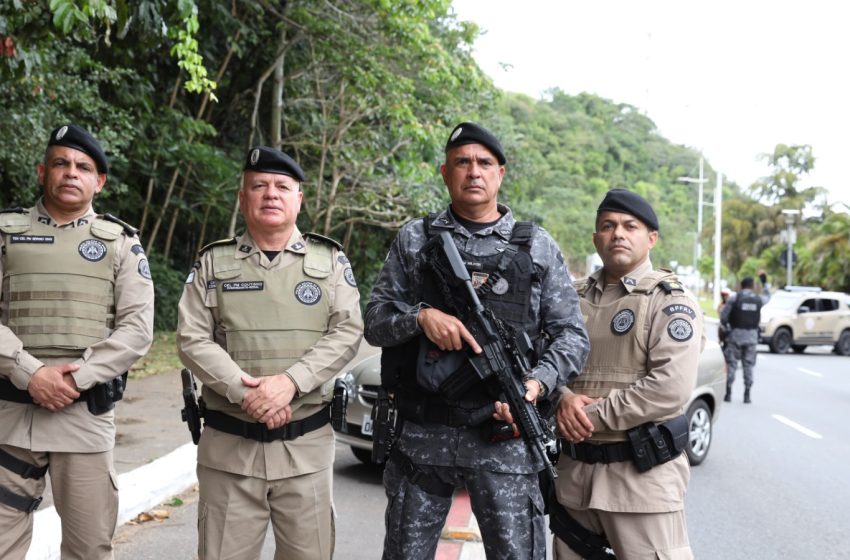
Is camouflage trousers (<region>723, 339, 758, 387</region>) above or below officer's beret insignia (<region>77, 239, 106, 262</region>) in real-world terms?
below

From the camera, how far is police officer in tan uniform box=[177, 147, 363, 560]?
2.96 metres

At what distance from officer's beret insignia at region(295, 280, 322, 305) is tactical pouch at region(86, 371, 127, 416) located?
835 mm

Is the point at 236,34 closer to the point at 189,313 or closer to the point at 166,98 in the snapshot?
the point at 166,98

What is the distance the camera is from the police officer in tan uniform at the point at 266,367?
2.96m

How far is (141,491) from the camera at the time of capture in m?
5.05

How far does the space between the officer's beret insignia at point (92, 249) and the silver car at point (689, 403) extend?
9.64ft

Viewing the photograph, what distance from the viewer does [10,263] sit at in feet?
10.4

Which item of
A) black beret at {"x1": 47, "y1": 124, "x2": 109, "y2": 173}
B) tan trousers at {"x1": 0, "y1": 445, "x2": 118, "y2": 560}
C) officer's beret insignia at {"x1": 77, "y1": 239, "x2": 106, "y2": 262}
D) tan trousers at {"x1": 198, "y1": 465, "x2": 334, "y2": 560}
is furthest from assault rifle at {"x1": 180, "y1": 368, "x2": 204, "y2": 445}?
black beret at {"x1": 47, "y1": 124, "x2": 109, "y2": 173}

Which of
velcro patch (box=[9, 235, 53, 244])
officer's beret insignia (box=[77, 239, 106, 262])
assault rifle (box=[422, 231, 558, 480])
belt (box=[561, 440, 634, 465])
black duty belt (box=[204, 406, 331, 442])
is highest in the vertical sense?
velcro patch (box=[9, 235, 53, 244])

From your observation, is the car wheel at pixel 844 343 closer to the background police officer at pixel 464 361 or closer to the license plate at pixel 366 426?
the license plate at pixel 366 426

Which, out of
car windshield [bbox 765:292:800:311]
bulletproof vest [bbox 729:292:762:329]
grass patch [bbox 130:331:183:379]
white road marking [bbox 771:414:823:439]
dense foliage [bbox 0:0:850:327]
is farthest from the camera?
car windshield [bbox 765:292:800:311]

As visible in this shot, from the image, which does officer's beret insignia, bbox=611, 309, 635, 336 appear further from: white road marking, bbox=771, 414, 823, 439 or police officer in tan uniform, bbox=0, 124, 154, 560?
white road marking, bbox=771, 414, 823, 439

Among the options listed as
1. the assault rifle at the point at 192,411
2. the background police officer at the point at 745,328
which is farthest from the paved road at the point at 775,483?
the assault rifle at the point at 192,411

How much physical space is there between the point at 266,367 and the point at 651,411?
143cm
